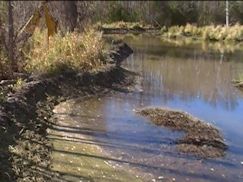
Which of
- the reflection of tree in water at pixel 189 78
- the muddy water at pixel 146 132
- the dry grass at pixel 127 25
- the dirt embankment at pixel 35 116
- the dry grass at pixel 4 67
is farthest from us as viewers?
the dry grass at pixel 127 25

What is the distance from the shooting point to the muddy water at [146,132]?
8.26 meters

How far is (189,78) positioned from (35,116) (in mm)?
9372

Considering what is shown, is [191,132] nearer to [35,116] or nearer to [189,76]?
[35,116]

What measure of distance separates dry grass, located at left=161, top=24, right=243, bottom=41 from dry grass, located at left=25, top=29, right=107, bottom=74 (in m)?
20.5

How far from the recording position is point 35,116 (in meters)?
10.5

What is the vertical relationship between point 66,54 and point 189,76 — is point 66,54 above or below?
above

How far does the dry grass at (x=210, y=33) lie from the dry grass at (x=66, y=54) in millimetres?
20487

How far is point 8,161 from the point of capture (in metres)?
7.41

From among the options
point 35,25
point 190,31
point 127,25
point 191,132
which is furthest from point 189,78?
point 127,25

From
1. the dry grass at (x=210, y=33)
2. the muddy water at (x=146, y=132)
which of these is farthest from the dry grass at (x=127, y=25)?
the muddy water at (x=146, y=132)

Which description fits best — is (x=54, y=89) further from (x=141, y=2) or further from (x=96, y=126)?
(x=141, y=2)

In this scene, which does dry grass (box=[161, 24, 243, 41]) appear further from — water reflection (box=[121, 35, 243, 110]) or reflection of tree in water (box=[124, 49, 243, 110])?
reflection of tree in water (box=[124, 49, 243, 110])

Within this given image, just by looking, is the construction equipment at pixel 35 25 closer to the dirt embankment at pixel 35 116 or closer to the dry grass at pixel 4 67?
the dry grass at pixel 4 67

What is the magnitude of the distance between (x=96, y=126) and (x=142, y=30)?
115 ft
